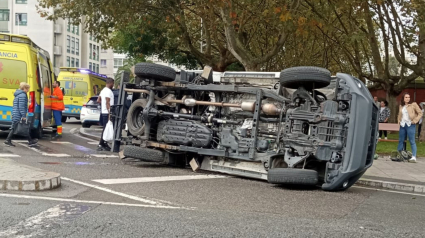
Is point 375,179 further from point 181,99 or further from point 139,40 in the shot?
point 139,40

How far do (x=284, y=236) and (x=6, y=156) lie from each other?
22.9ft

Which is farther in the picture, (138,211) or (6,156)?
(6,156)

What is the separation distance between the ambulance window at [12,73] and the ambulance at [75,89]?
11303 mm

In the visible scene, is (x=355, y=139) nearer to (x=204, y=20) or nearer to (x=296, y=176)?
(x=296, y=176)

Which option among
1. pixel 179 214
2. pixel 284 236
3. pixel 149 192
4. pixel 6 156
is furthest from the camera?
pixel 6 156

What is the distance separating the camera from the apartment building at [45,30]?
2210 inches

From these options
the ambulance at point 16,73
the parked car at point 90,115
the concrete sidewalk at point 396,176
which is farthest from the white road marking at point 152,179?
the parked car at point 90,115

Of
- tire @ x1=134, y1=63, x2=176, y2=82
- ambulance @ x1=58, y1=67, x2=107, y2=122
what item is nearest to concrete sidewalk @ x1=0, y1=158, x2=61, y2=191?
tire @ x1=134, y1=63, x2=176, y2=82

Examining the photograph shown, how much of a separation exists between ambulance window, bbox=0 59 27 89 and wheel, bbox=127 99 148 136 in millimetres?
4534

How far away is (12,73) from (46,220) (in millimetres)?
8806

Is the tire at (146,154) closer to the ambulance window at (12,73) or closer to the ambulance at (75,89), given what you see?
the ambulance window at (12,73)

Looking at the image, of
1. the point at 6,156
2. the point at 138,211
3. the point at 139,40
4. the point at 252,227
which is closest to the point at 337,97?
the point at 252,227

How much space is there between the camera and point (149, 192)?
6523mm

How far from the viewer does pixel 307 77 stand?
7285mm
